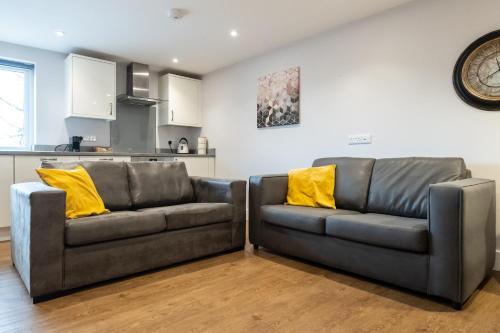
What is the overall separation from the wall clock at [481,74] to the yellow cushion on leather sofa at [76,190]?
9.88ft

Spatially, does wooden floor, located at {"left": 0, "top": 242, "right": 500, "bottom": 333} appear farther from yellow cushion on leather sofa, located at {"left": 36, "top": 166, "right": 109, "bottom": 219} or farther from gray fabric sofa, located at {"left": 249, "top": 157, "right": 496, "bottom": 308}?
yellow cushion on leather sofa, located at {"left": 36, "top": 166, "right": 109, "bottom": 219}

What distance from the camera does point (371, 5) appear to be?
2986mm

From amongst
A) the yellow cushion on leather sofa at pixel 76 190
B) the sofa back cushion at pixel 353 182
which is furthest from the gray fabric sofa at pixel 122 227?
the sofa back cushion at pixel 353 182

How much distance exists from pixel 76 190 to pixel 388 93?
9.27 ft

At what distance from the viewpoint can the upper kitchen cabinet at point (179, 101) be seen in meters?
4.98

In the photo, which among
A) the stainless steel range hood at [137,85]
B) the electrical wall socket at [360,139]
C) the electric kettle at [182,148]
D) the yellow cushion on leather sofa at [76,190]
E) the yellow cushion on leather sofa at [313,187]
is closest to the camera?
the yellow cushion on leather sofa at [76,190]

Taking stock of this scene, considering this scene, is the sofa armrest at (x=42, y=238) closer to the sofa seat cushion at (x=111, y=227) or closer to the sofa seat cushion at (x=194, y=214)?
the sofa seat cushion at (x=111, y=227)

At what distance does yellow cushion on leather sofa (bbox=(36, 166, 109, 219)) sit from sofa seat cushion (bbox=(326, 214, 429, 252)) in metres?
1.76

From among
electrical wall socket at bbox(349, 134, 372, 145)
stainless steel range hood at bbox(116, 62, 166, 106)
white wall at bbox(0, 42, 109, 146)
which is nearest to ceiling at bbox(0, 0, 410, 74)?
white wall at bbox(0, 42, 109, 146)

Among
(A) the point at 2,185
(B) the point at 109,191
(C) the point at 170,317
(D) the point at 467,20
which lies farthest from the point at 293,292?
(A) the point at 2,185

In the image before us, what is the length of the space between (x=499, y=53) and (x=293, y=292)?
7.71 ft

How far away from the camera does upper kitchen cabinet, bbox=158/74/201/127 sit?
16.3 ft

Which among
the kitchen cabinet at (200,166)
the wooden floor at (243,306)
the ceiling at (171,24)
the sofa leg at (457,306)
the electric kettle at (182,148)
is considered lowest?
the wooden floor at (243,306)

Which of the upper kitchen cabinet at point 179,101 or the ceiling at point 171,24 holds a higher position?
the ceiling at point 171,24
